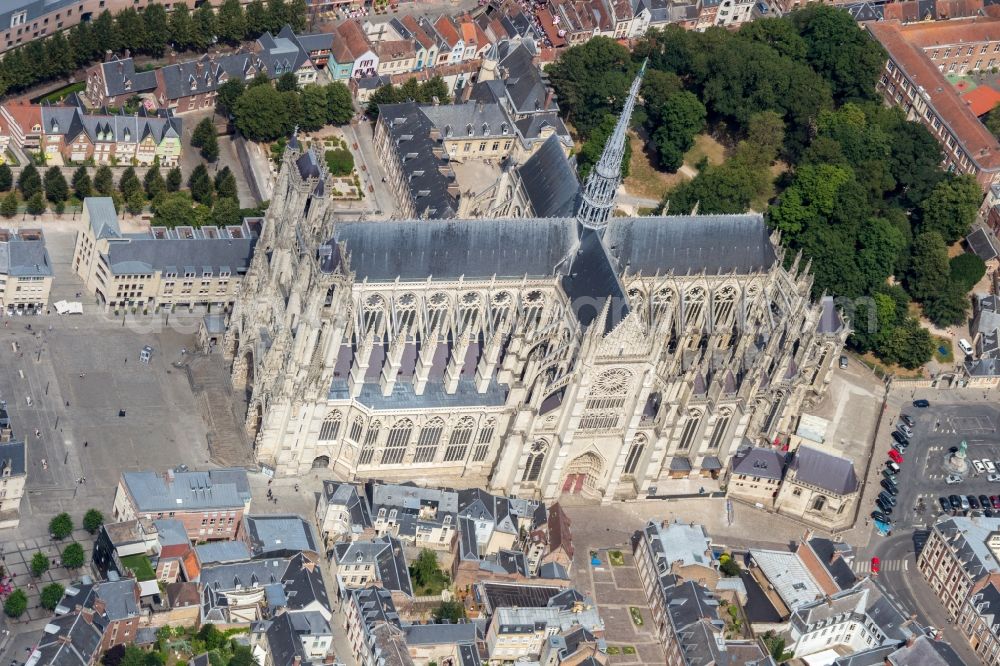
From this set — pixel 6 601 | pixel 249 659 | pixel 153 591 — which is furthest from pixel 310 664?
pixel 6 601

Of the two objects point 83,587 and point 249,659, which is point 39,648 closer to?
point 83,587

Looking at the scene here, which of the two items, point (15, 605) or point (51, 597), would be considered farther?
point (51, 597)

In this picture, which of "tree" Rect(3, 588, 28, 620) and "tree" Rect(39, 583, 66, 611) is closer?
"tree" Rect(3, 588, 28, 620)

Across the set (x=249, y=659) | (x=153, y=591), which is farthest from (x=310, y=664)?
(x=153, y=591)

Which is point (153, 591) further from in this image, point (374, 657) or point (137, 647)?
point (374, 657)

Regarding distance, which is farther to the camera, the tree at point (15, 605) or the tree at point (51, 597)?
the tree at point (51, 597)

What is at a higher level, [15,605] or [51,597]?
[15,605]
